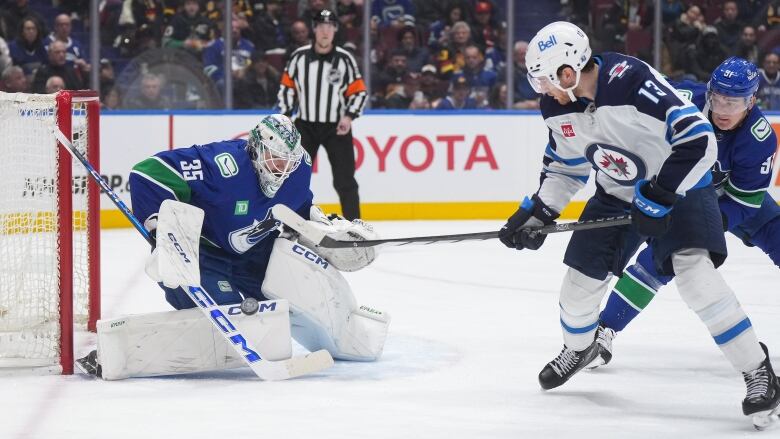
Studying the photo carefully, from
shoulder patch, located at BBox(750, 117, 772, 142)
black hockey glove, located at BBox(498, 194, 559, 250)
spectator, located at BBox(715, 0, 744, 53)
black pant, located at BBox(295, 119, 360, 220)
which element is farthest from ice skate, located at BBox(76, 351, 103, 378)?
spectator, located at BBox(715, 0, 744, 53)

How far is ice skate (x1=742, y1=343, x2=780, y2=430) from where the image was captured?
2672 mm

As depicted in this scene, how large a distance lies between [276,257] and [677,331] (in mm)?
1470

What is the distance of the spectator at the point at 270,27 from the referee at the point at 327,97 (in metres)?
1.19

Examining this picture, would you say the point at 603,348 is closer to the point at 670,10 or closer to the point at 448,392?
the point at 448,392

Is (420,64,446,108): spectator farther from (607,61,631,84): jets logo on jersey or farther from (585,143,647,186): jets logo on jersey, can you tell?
(607,61,631,84): jets logo on jersey

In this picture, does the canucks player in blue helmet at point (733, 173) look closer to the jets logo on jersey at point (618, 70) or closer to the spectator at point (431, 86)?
the jets logo on jersey at point (618, 70)

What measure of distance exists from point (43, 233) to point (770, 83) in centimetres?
557

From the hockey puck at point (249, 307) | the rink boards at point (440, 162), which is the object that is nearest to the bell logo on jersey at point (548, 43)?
the hockey puck at point (249, 307)

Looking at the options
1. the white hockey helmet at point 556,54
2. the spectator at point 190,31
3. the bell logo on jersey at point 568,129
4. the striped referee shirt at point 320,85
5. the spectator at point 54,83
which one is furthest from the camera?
the spectator at point 190,31

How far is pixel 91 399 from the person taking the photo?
9.70 feet

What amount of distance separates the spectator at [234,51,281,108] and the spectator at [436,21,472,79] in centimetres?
109

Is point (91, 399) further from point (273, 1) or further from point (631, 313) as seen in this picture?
point (273, 1)

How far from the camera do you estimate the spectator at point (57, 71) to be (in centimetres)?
710

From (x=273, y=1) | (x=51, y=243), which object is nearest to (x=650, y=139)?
(x=51, y=243)
